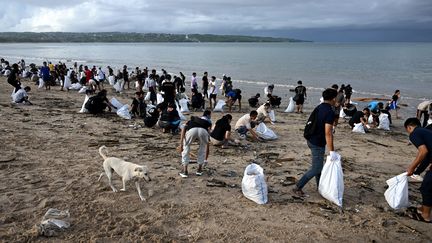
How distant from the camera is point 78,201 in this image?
5680mm

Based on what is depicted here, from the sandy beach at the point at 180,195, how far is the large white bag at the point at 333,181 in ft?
0.51

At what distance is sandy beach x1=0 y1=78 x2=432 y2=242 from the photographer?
16.2 feet

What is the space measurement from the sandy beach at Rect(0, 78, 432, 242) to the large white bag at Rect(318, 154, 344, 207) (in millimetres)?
155

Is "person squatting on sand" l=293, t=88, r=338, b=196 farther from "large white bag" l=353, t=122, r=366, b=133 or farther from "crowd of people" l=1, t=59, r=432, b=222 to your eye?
"large white bag" l=353, t=122, r=366, b=133

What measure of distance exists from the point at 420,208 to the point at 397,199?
1.14ft

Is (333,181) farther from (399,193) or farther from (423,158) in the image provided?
(423,158)

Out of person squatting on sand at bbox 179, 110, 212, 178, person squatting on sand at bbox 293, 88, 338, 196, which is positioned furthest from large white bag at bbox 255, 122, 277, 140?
person squatting on sand at bbox 293, 88, 338, 196

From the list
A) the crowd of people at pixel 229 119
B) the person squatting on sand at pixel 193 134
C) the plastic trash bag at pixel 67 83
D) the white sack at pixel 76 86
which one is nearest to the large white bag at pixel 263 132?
the crowd of people at pixel 229 119

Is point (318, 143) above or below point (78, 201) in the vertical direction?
above

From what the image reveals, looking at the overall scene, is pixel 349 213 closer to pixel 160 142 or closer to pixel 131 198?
pixel 131 198

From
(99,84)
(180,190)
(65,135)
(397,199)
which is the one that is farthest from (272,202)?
(99,84)

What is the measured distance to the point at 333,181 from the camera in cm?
581

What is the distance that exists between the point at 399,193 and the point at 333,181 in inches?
40.2

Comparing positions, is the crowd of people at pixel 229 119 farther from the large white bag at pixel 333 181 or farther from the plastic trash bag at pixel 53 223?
the plastic trash bag at pixel 53 223
